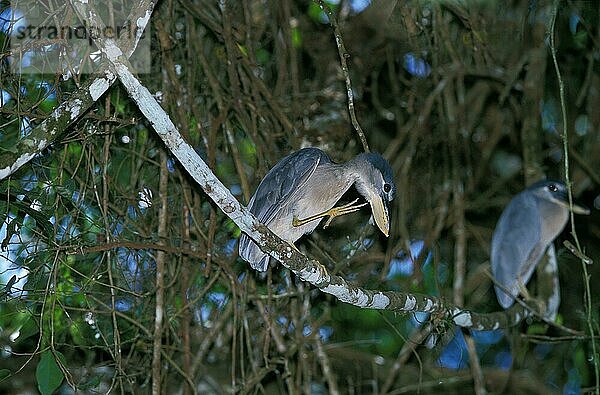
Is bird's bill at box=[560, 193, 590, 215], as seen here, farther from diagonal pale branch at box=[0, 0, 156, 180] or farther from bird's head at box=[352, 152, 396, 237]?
diagonal pale branch at box=[0, 0, 156, 180]

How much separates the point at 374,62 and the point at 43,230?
2218 mm

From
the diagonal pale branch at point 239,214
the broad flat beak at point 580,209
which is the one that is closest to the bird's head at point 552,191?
the broad flat beak at point 580,209

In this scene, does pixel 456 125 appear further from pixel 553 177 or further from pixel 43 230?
pixel 43 230

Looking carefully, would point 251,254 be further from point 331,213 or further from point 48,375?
point 48,375

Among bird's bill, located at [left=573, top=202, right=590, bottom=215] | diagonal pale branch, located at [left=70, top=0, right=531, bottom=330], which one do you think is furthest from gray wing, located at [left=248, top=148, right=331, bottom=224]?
bird's bill, located at [left=573, top=202, right=590, bottom=215]

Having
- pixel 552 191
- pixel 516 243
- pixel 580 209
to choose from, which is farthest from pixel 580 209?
pixel 516 243

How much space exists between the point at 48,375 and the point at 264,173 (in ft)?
4.28

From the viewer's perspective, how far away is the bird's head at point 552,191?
410 centimetres

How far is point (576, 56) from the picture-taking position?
415 cm

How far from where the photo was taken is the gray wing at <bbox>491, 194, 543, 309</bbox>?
4.21 meters

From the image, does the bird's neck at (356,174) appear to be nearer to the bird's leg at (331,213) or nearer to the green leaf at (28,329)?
the bird's leg at (331,213)

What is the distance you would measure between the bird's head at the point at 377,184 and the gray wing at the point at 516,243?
1727mm

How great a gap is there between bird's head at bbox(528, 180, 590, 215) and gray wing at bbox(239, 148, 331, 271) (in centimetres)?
178

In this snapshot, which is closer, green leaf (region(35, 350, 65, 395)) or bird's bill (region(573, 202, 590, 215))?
green leaf (region(35, 350, 65, 395))
